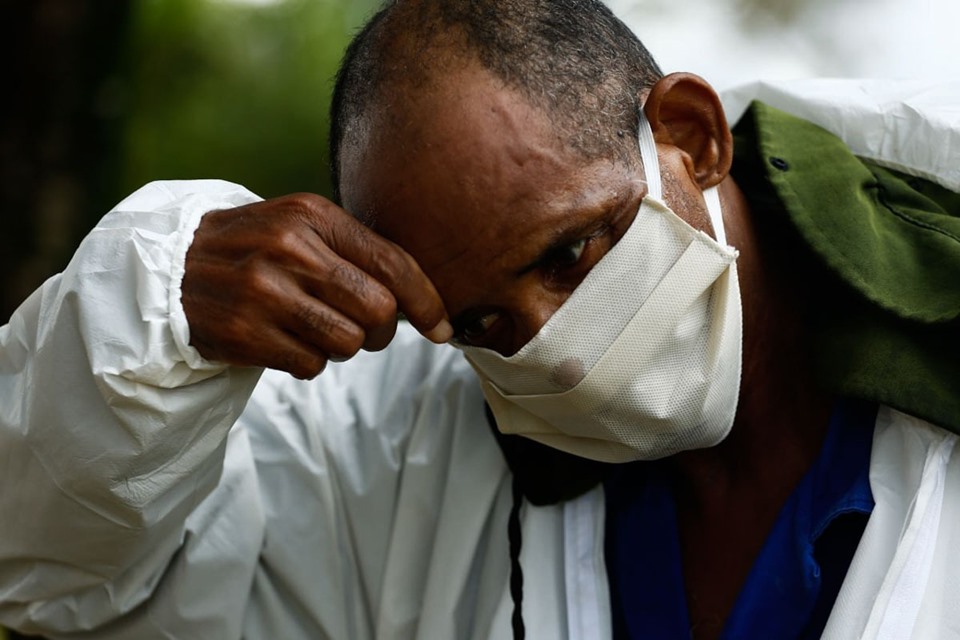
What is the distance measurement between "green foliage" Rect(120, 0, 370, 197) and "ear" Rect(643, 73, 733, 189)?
8.15 ft

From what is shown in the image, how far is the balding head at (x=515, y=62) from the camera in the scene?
1.76 m

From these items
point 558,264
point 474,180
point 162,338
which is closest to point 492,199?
point 474,180

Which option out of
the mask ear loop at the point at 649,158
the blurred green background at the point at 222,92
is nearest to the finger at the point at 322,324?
the mask ear loop at the point at 649,158

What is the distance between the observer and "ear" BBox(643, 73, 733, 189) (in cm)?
189

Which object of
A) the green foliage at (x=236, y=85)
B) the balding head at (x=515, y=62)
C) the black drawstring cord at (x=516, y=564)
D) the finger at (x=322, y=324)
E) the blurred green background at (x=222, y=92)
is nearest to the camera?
the finger at (x=322, y=324)

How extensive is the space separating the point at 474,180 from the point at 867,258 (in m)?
0.63

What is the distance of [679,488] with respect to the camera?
7.00 ft

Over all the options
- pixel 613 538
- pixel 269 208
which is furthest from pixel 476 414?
pixel 269 208

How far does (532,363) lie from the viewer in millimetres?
1754

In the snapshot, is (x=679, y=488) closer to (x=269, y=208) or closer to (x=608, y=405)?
(x=608, y=405)

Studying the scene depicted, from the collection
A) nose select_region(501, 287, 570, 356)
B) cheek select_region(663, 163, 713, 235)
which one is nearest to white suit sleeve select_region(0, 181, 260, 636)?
nose select_region(501, 287, 570, 356)

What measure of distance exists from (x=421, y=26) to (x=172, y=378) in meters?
0.64

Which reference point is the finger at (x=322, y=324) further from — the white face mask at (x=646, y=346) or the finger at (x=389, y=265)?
the white face mask at (x=646, y=346)

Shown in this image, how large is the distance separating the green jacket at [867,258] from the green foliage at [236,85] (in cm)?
250
